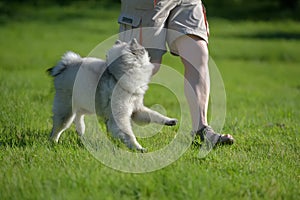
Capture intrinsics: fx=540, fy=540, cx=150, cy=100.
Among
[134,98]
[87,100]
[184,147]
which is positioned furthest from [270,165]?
[87,100]

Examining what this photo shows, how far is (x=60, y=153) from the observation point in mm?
4836

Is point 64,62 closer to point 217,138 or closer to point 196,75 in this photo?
point 196,75

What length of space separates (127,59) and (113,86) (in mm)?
290

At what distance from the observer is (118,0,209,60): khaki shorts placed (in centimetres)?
560

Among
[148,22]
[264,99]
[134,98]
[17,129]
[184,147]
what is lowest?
[264,99]

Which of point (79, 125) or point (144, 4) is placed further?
point (79, 125)

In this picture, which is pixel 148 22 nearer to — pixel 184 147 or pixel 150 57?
pixel 150 57

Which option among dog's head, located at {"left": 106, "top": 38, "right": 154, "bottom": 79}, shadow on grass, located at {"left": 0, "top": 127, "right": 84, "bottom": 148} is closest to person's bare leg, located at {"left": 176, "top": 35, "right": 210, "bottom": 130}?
dog's head, located at {"left": 106, "top": 38, "right": 154, "bottom": 79}

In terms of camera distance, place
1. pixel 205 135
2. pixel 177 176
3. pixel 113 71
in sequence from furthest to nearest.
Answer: pixel 205 135
pixel 113 71
pixel 177 176

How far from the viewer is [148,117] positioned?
5410mm

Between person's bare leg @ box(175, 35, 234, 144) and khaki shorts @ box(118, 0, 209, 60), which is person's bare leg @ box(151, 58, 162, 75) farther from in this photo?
person's bare leg @ box(175, 35, 234, 144)

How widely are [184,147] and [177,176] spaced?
118 centimetres

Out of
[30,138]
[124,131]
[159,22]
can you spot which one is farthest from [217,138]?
[30,138]

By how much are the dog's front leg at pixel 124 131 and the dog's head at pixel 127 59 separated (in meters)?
0.41
